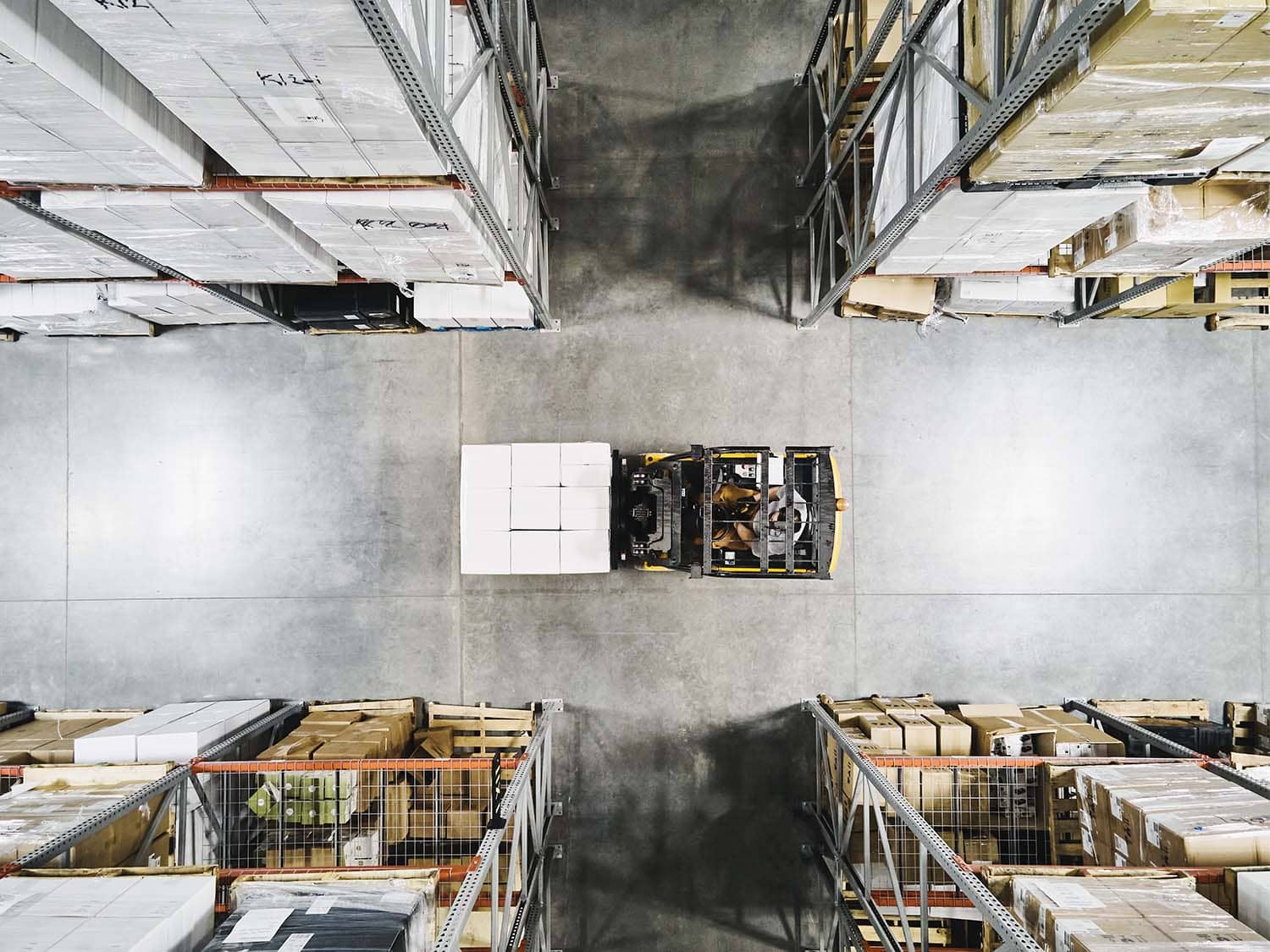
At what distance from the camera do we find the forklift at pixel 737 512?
5148mm

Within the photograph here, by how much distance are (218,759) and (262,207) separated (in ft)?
14.7

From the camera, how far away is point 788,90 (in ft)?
21.4

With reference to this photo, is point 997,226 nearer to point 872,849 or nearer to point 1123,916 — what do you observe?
point 1123,916

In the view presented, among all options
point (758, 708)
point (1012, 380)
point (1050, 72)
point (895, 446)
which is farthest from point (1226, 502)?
point (1050, 72)

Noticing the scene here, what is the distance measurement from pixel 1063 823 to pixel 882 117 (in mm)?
5597

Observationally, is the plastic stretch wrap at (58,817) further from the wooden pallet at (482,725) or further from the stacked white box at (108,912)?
the wooden pallet at (482,725)

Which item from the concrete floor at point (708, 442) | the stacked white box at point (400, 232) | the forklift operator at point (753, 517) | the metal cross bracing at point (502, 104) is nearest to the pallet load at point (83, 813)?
the concrete floor at point (708, 442)

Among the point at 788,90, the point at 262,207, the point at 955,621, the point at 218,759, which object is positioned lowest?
the point at 218,759

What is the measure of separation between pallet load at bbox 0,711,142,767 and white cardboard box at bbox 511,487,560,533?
14.1 feet

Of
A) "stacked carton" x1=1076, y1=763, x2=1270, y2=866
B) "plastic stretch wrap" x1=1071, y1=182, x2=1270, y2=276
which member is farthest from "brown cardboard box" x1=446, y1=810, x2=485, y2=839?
"plastic stretch wrap" x1=1071, y1=182, x2=1270, y2=276

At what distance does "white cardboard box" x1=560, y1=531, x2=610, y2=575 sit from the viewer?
5895 millimetres

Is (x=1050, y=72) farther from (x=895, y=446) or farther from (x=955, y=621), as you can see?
(x=955, y=621)

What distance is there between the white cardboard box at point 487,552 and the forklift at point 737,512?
103 centimetres

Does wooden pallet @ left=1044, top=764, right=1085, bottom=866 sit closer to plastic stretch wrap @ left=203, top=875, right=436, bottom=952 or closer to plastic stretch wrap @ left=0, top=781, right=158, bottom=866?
plastic stretch wrap @ left=203, top=875, right=436, bottom=952
